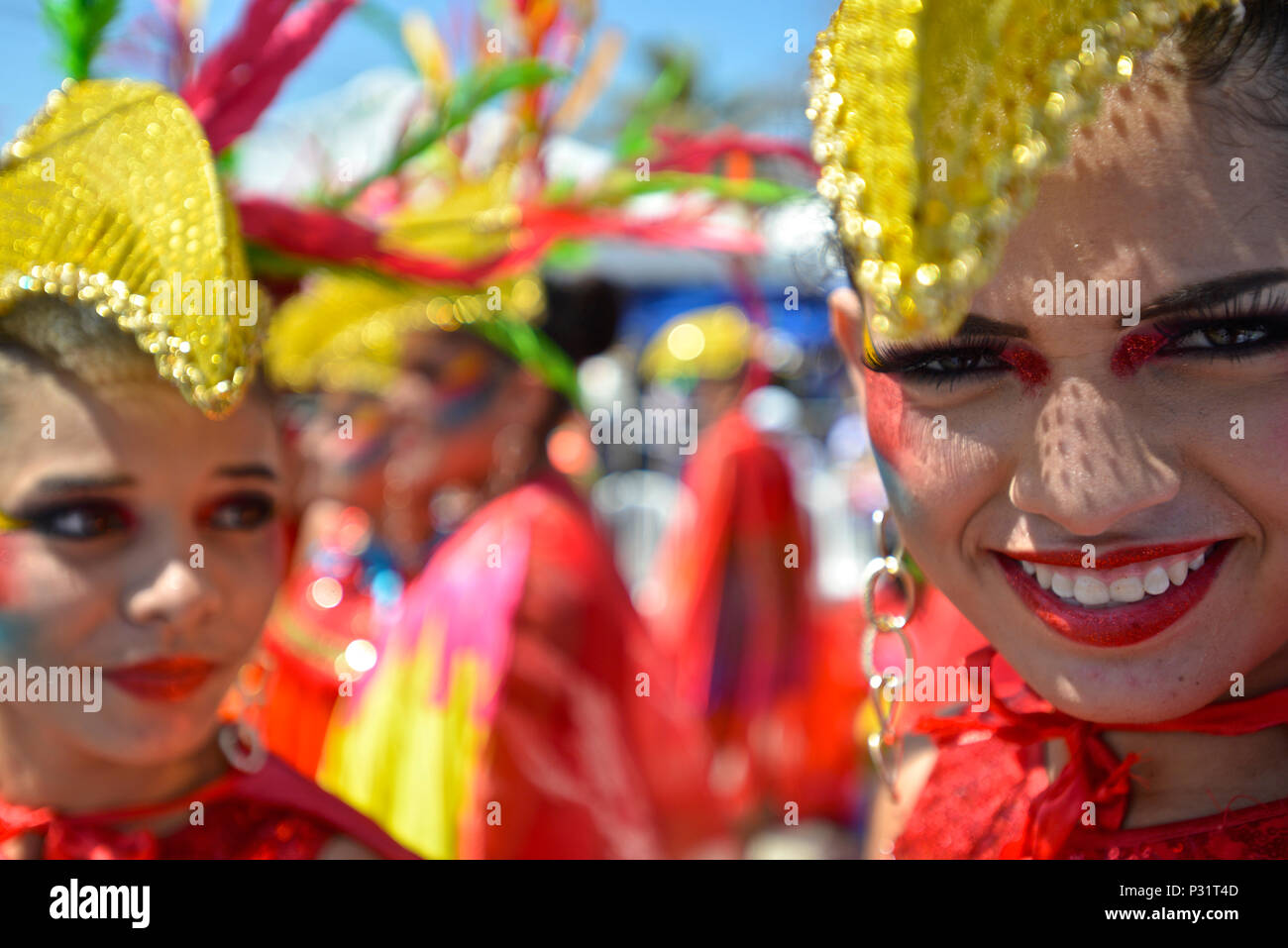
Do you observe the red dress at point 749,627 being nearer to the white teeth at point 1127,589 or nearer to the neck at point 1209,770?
the neck at point 1209,770

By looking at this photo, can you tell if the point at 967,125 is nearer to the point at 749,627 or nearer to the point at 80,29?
the point at 80,29

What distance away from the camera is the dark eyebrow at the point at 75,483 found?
1.51 meters

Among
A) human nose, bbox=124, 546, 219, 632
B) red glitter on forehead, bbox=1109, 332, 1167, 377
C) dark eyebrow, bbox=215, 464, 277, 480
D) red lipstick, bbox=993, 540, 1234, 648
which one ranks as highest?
dark eyebrow, bbox=215, 464, 277, 480

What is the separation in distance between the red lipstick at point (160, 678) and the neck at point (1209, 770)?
1.07 m

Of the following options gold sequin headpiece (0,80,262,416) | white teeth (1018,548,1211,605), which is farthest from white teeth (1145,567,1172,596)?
gold sequin headpiece (0,80,262,416)

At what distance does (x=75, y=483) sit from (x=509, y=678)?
1452 mm

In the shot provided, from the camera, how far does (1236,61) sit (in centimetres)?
111

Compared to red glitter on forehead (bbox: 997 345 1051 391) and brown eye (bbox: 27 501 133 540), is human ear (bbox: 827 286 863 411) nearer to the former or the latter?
red glitter on forehead (bbox: 997 345 1051 391)

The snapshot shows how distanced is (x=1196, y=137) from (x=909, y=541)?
0.46m

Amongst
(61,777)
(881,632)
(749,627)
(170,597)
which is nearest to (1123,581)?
(881,632)

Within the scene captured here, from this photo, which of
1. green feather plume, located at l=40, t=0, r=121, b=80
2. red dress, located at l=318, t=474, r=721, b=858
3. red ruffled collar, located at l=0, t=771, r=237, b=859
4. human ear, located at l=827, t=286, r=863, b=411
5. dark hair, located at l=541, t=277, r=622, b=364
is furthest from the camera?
dark hair, located at l=541, t=277, r=622, b=364

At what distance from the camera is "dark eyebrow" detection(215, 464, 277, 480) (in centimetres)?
161

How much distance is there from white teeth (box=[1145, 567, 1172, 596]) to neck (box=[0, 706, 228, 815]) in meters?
1.19

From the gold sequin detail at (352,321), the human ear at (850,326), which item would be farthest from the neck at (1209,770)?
the gold sequin detail at (352,321)
